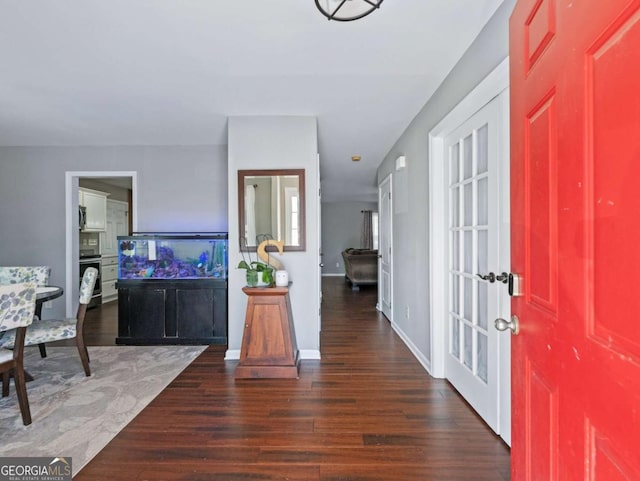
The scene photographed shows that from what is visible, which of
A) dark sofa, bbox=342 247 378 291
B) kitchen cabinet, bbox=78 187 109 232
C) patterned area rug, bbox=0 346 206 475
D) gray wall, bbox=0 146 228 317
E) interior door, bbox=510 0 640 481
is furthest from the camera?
dark sofa, bbox=342 247 378 291

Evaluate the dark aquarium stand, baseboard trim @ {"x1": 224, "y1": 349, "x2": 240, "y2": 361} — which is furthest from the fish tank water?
baseboard trim @ {"x1": 224, "y1": 349, "x2": 240, "y2": 361}

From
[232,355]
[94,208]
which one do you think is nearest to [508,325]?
[232,355]

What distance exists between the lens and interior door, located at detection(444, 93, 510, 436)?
1.79 m

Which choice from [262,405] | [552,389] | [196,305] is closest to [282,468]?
[262,405]

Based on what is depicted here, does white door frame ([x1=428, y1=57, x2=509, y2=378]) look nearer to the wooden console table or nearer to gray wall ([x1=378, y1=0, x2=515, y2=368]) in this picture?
gray wall ([x1=378, y1=0, x2=515, y2=368])

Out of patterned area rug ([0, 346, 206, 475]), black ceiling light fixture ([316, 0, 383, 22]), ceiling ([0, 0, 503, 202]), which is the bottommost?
patterned area rug ([0, 346, 206, 475])

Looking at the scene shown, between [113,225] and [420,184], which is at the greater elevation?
[420,184]

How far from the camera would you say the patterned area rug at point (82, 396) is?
70.8 inches

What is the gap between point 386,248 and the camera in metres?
4.60

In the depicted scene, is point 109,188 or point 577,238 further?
point 109,188

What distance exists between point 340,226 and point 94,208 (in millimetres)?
6545

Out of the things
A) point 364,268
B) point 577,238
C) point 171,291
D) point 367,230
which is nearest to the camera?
point 577,238

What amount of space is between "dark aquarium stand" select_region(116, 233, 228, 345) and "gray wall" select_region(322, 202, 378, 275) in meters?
6.66

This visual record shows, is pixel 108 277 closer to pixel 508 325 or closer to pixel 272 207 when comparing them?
pixel 272 207
